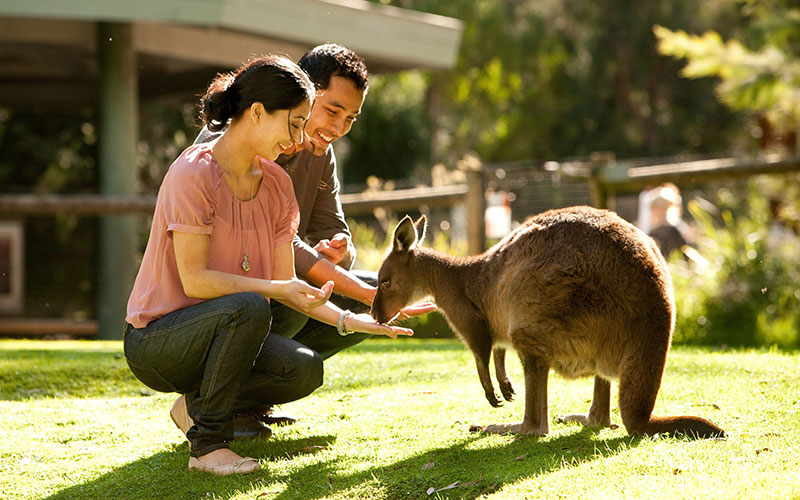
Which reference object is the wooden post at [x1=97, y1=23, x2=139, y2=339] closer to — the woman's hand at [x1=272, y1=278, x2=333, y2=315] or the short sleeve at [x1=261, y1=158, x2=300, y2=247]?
the short sleeve at [x1=261, y1=158, x2=300, y2=247]

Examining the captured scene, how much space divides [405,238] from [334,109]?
70cm

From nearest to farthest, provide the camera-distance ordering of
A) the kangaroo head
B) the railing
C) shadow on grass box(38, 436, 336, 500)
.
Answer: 1. shadow on grass box(38, 436, 336, 500)
2. the kangaroo head
3. the railing

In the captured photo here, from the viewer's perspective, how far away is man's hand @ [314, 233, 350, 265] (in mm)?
4297

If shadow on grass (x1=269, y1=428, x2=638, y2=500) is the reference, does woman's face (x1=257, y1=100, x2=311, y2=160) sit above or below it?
above

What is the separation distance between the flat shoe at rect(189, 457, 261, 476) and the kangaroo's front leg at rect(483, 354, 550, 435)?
1.08 m

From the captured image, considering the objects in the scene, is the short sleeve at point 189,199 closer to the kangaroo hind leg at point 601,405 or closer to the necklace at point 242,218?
the necklace at point 242,218

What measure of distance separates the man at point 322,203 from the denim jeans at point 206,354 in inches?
22.1

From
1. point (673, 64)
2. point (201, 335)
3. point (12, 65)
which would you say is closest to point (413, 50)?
point (12, 65)

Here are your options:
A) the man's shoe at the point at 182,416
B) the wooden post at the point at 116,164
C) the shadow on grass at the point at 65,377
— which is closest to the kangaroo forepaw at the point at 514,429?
the man's shoe at the point at 182,416

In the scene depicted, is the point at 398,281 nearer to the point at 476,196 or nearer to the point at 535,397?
the point at 535,397

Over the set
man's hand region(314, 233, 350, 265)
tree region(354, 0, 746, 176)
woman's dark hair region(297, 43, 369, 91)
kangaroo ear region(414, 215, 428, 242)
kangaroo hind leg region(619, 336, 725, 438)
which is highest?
tree region(354, 0, 746, 176)

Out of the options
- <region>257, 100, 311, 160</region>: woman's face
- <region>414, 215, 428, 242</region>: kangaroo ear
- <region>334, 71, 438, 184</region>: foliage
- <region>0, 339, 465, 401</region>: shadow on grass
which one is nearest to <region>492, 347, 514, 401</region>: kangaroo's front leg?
<region>414, 215, 428, 242</region>: kangaroo ear

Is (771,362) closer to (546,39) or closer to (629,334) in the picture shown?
(629,334)

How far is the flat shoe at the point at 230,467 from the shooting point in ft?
11.2
